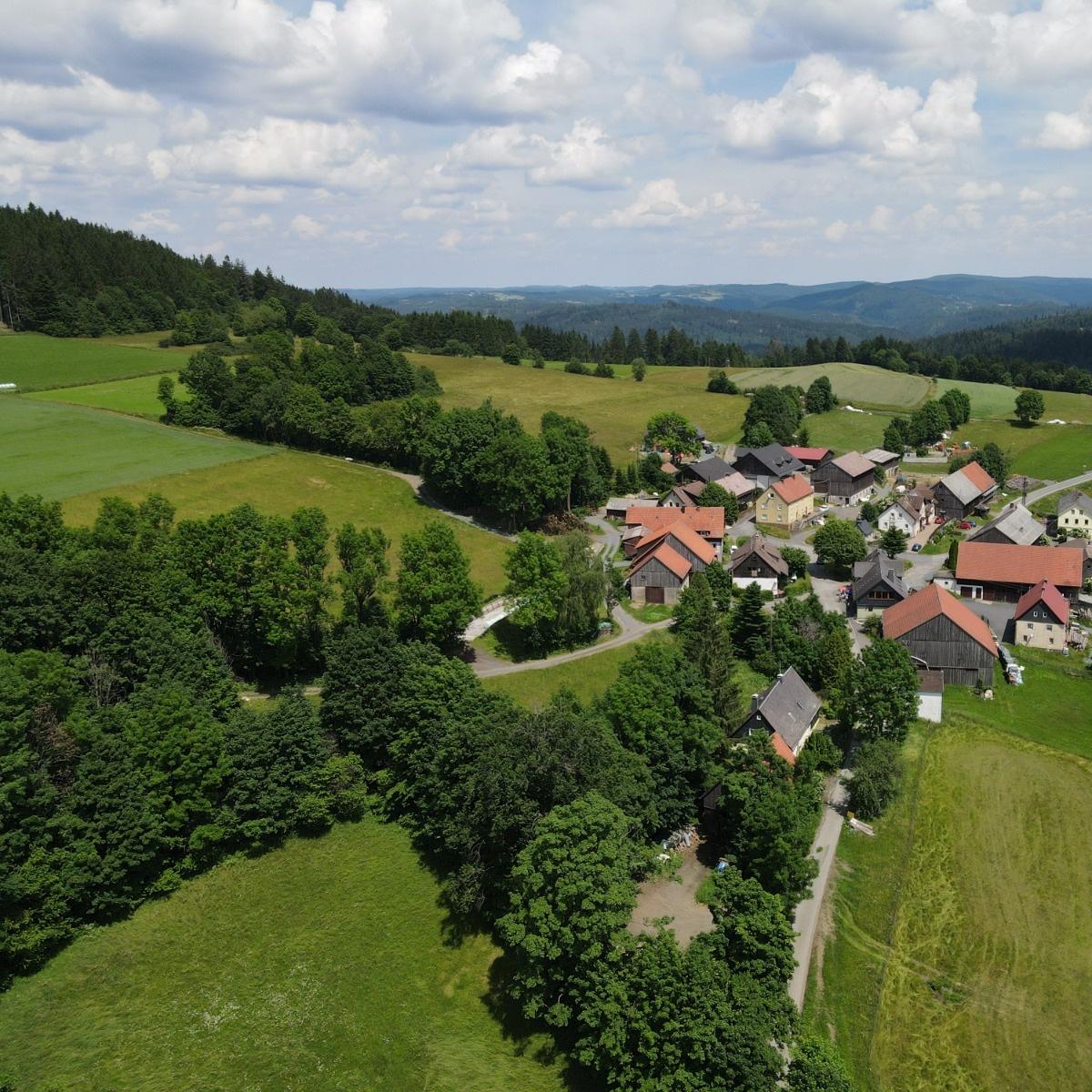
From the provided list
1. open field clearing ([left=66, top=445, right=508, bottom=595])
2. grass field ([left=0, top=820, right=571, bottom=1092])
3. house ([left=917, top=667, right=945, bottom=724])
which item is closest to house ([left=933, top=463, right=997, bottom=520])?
house ([left=917, top=667, right=945, bottom=724])

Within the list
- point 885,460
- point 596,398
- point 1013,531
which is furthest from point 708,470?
point 596,398

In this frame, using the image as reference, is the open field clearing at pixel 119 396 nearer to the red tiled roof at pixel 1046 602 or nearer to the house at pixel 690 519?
the house at pixel 690 519

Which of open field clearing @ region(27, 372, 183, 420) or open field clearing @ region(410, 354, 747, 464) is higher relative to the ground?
open field clearing @ region(27, 372, 183, 420)

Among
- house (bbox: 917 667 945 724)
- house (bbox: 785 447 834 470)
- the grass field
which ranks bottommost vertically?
the grass field

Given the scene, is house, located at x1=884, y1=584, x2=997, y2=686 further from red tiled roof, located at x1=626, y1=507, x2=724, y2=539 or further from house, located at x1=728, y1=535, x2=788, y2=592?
red tiled roof, located at x1=626, y1=507, x2=724, y2=539

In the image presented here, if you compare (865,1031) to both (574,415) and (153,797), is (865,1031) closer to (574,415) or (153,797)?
(153,797)

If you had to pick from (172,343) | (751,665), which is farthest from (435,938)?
(172,343)

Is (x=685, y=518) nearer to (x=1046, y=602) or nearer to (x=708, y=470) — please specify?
(x=708, y=470)
